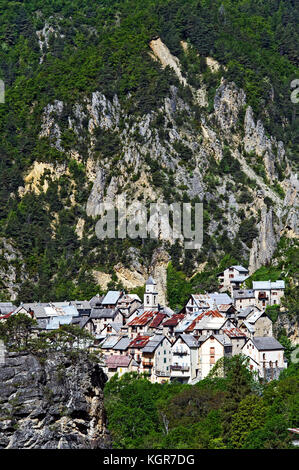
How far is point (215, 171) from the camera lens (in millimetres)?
164250

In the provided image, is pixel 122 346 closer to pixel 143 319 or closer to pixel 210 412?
pixel 143 319

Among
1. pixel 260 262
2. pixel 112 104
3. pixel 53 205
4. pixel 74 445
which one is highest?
pixel 112 104

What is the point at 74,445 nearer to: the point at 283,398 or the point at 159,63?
the point at 283,398

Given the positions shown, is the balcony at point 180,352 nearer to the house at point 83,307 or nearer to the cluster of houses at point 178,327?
the cluster of houses at point 178,327

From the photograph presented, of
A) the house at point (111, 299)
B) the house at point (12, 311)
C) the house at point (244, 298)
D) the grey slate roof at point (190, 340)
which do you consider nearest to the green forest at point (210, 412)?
the grey slate roof at point (190, 340)

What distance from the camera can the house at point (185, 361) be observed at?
360 feet

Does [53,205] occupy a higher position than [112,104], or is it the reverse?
[112,104]

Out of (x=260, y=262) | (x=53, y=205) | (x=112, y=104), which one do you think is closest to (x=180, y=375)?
(x=260, y=262)

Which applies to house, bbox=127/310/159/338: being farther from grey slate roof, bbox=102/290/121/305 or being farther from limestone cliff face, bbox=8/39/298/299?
limestone cliff face, bbox=8/39/298/299

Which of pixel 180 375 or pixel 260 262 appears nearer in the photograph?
pixel 180 375

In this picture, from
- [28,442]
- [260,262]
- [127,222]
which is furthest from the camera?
[127,222]

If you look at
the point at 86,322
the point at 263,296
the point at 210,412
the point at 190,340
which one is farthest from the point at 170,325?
the point at 210,412

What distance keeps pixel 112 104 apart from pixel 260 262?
46.0 metres

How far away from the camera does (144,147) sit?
16212 cm
